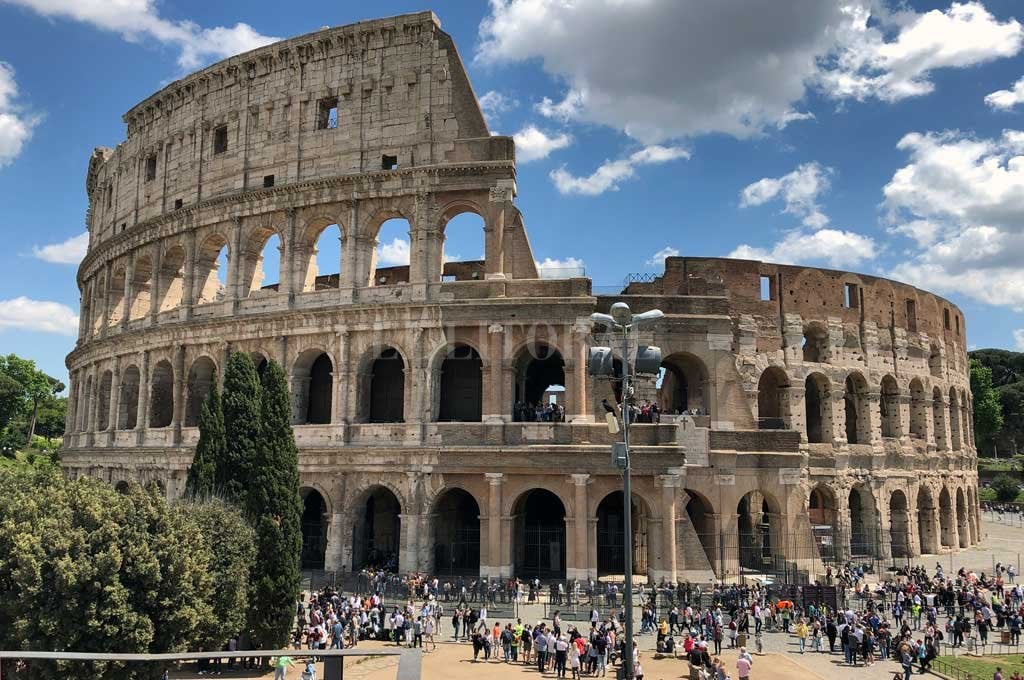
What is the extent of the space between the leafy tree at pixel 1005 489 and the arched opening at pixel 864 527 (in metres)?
33.9

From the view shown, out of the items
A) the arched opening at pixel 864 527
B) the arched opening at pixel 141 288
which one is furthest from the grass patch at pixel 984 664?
the arched opening at pixel 141 288

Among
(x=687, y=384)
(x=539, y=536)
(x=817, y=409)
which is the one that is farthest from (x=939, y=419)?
(x=539, y=536)

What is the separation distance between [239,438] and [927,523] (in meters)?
32.4

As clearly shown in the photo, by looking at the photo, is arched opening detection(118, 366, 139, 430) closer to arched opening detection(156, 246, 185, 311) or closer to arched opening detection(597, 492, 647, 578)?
arched opening detection(156, 246, 185, 311)

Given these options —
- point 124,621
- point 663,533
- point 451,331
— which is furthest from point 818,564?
point 124,621

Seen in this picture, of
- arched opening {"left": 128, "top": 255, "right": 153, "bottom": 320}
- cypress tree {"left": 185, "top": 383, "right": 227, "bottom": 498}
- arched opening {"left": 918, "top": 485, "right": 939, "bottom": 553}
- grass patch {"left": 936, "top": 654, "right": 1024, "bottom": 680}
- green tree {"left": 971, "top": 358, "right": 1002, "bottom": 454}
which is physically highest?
arched opening {"left": 128, "top": 255, "right": 153, "bottom": 320}

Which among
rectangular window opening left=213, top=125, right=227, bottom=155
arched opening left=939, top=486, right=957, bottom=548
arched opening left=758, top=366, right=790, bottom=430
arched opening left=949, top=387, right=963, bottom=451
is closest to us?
rectangular window opening left=213, top=125, right=227, bottom=155

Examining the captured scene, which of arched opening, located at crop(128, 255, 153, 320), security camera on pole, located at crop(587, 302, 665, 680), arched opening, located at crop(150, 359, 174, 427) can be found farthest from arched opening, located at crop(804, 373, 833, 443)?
arched opening, located at crop(128, 255, 153, 320)

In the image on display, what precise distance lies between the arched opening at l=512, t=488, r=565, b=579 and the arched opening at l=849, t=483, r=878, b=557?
13.8 meters

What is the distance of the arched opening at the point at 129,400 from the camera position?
3148 cm

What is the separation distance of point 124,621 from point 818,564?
22.6 meters

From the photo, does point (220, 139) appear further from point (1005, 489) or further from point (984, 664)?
point (1005, 489)

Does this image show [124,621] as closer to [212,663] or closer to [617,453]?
[212,663]

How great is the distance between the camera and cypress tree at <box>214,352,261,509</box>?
1764cm
